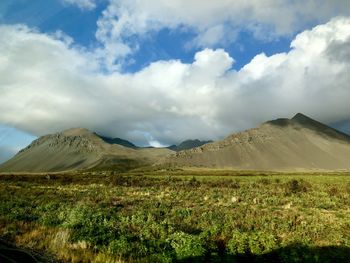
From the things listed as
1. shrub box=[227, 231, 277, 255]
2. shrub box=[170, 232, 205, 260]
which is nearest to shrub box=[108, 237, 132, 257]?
shrub box=[170, 232, 205, 260]

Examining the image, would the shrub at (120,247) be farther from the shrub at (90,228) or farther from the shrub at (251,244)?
the shrub at (251,244)

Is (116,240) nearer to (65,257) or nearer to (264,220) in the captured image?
(65,257)

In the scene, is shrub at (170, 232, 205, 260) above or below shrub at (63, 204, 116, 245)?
below

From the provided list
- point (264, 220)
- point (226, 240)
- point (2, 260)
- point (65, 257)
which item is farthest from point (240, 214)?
point (2, 260)

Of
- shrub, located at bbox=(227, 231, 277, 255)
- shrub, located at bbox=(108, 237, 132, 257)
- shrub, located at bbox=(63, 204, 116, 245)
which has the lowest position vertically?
shrub, located at bbox=(227, 231, 277, 255)

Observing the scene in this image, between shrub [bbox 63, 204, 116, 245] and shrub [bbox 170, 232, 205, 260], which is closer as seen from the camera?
shrub [bbox 170, 232, 205, 260]

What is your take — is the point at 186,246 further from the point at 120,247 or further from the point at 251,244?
the point at 251,244

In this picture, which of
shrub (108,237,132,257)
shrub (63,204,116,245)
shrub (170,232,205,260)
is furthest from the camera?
shrub (63,204,116,245)

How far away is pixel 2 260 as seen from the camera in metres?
6.74

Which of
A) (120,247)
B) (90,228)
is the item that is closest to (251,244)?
(120,247)

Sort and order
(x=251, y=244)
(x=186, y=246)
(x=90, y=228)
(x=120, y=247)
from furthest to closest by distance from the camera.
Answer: (x=90, y=228) → (x=251, y=244) → (x=120, y=247) → (x=186, y=246)

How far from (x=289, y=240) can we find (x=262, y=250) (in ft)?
8.39

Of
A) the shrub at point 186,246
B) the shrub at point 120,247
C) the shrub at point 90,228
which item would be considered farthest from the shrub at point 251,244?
the shrub at point 90,228

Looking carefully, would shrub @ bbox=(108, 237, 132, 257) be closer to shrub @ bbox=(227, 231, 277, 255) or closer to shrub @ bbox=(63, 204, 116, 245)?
shrub @ bbox=(63, 204, 116, 245)
